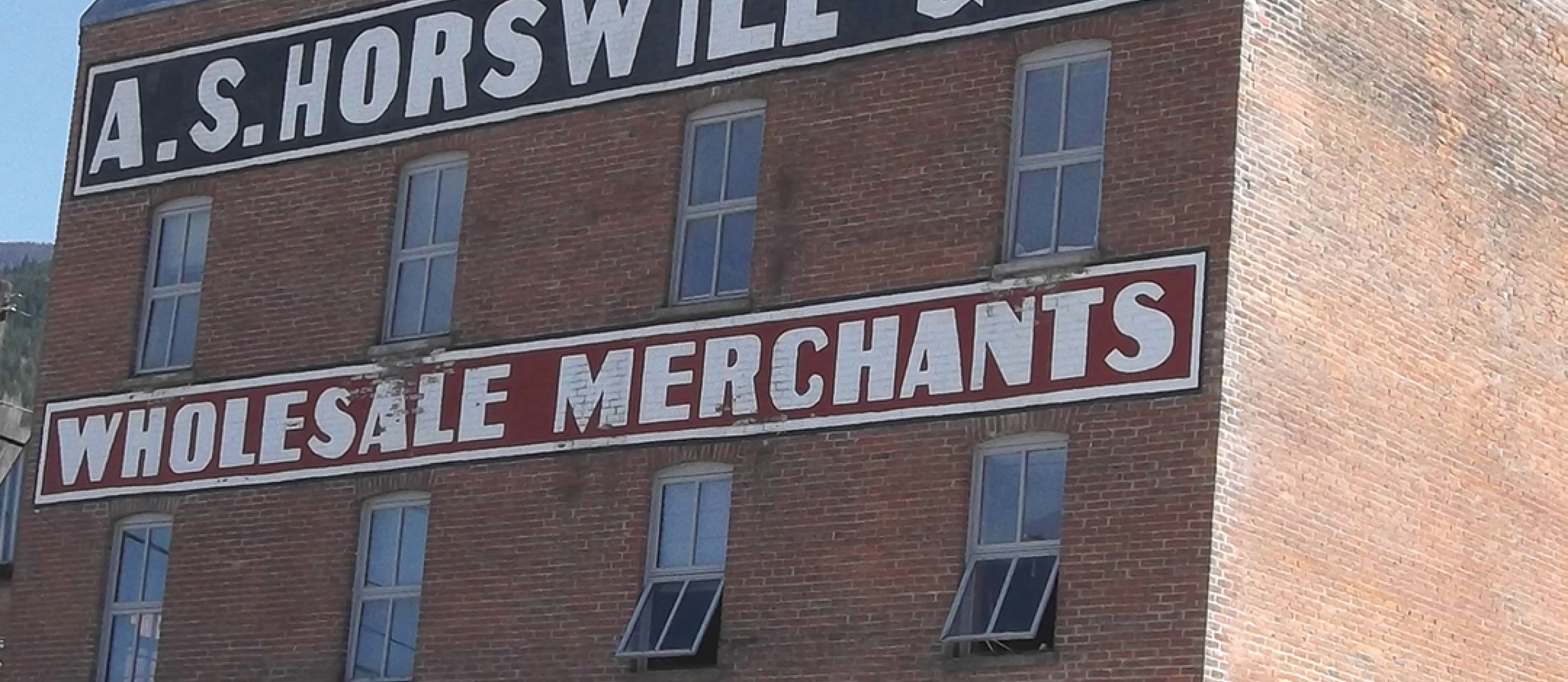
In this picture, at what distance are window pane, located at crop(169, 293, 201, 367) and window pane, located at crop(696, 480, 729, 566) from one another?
618 cm

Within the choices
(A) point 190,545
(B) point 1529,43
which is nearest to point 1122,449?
(B) point 1529,43

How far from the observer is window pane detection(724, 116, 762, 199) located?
22734mm

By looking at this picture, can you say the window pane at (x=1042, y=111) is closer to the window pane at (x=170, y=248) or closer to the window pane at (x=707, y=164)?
the window pane at (x=707, y=164)

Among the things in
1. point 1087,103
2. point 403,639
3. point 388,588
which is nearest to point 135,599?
point 388,588

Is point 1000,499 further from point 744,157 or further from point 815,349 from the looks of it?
point 744,157

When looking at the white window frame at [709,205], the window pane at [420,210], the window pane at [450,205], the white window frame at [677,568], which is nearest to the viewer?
the white window frame at [677,568]

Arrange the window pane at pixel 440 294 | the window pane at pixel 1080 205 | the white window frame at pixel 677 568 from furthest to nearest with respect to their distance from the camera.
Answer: the window pane at pixel 440 294 → the white window frame at pixel 677 568 → the window pane at pixel 1080 205

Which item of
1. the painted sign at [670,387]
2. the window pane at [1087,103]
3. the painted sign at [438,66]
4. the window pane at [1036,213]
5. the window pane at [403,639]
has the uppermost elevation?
the painted sign at [438,66]

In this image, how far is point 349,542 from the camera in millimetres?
24094

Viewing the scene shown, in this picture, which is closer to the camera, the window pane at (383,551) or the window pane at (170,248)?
the window pane at (383,551)

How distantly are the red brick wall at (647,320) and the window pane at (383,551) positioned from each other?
0.21 meters

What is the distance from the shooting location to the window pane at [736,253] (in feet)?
73.8

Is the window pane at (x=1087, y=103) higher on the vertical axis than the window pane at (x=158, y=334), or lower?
higher

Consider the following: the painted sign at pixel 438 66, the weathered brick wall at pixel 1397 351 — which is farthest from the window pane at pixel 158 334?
the weathered brick wall at pixel 1397 351
